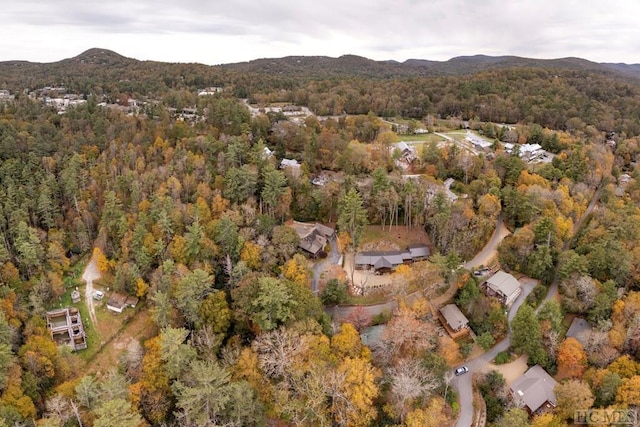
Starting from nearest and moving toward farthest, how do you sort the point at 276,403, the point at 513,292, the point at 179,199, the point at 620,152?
the point at 276,403, the point at 513,292, the point at 179,199, the point at 620,152

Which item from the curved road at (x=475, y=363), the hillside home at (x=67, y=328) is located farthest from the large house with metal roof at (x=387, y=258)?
the hillside home at (x=67, y=328)

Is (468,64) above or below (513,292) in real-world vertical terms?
above

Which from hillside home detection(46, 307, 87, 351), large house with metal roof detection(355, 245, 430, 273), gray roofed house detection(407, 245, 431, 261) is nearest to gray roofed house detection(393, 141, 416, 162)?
gray roofed house detection(407, 245, 431, 261)

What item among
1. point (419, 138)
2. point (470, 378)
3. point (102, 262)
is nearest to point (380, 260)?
point (470, 378)

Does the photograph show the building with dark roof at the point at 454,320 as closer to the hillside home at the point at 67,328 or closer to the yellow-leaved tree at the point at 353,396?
the yellow-leaved tree at the point at 353,396

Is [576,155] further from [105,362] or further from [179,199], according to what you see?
[105,362]

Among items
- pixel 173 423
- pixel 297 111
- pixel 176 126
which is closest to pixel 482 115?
pixel 297 111
